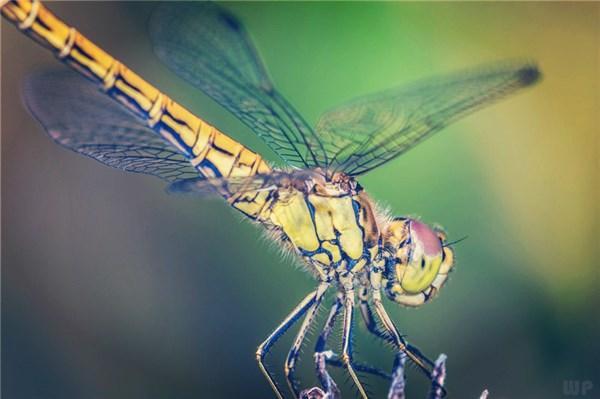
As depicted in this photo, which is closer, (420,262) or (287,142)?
(420,262)

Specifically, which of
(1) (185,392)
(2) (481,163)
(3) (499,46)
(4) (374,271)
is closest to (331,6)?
(3) (499,46)

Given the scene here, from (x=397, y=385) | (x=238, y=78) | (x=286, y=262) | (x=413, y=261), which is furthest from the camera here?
(x=286, y=262)

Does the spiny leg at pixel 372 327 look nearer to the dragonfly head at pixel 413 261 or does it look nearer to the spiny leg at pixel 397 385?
the dragonfly head at pixel 413 261

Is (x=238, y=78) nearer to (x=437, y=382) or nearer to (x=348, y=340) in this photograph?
(x=348, y=340)

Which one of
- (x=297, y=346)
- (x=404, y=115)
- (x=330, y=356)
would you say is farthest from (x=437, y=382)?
(x=404, y=115)

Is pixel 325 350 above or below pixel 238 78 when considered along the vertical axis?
below

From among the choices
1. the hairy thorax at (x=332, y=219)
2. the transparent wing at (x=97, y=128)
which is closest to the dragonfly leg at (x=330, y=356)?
the hairy thorax at (x=332, y=219)

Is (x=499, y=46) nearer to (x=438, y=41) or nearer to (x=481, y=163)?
(x=438, y=41)
